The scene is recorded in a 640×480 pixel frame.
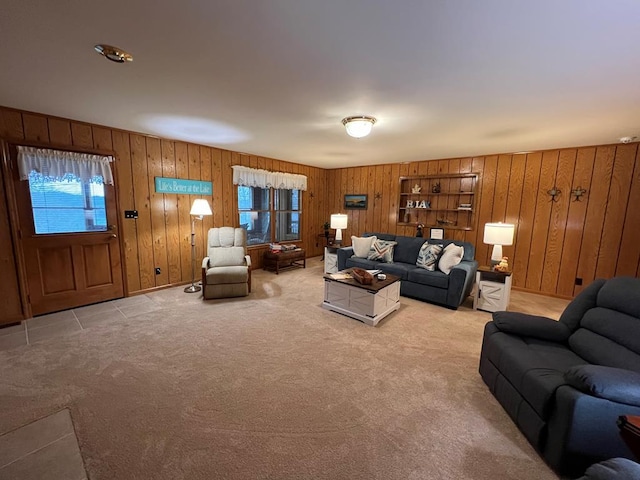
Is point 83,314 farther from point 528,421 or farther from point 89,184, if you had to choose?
point 528,421

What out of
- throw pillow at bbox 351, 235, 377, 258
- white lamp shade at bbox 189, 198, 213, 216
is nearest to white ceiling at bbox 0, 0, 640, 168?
white lamp shade at bbox 189, 198, 213, 216

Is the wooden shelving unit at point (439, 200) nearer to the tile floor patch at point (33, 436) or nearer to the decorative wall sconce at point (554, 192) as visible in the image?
the decorative wall sconce at point (554, 192)

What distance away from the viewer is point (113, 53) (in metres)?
1.72

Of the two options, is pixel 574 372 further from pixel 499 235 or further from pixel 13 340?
pixel 13 340

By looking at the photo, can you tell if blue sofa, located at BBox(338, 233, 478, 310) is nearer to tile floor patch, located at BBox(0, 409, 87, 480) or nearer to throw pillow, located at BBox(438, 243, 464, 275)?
throw pillow, located at BBox(438, 243, 464, 275)

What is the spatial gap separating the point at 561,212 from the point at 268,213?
17.2 ft

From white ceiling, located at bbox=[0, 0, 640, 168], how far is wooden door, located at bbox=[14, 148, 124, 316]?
1197mm

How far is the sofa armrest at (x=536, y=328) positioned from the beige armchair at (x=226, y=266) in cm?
318

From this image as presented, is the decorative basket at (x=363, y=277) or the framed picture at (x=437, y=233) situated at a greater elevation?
the framed picture at (x=437, y=233)

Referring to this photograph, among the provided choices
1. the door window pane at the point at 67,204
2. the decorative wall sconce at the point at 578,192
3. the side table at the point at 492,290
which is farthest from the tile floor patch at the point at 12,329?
the decorative wall sconce at the point at 578,192

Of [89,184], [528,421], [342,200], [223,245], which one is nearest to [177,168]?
[89,184]

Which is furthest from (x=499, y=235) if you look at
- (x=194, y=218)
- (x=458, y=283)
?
(x=194, y=218)

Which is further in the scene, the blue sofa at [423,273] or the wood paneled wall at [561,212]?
the wood paneled wall at [561,212]

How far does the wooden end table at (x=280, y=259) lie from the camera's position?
5.26m
